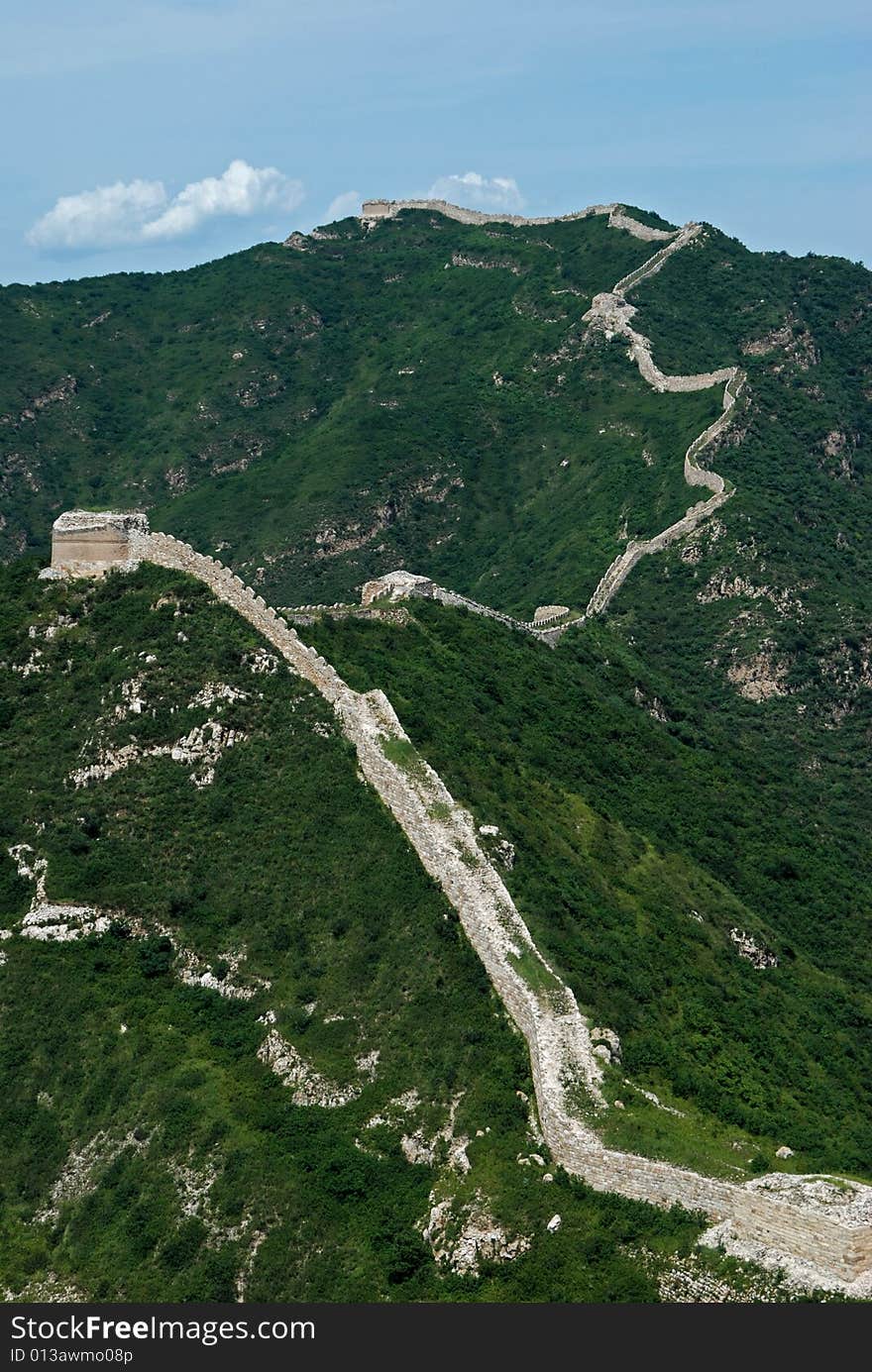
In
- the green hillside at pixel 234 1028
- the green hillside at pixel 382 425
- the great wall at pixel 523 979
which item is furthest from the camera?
the green hillside at pixel 382 425

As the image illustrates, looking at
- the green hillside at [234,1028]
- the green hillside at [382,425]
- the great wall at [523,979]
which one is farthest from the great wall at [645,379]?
the green hillside at [234,1028]

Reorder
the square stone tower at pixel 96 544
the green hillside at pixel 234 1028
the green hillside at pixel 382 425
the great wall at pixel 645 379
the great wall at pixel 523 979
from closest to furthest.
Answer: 1. the great wall at pixel 523 979
2. the green hillside at pixel 234 1028
3. the square stone tower at pixel 96 544
4. the great wall at pixel 645 379
5. the green hillside at pixel 382 425

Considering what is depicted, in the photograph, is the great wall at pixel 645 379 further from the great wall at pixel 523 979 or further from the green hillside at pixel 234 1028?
the green hillside at pixel 234 1028

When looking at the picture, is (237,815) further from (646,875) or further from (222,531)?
(222,531)

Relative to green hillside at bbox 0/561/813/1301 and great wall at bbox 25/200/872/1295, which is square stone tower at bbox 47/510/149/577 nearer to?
great wall at bbox 25/200/872/1295

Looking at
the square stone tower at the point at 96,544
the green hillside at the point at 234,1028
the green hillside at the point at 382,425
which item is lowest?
the green hillside at the point at 234,1028

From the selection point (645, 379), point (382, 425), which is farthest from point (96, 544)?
point (382, 425)

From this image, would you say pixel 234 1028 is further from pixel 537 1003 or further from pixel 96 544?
pixel 96 544
